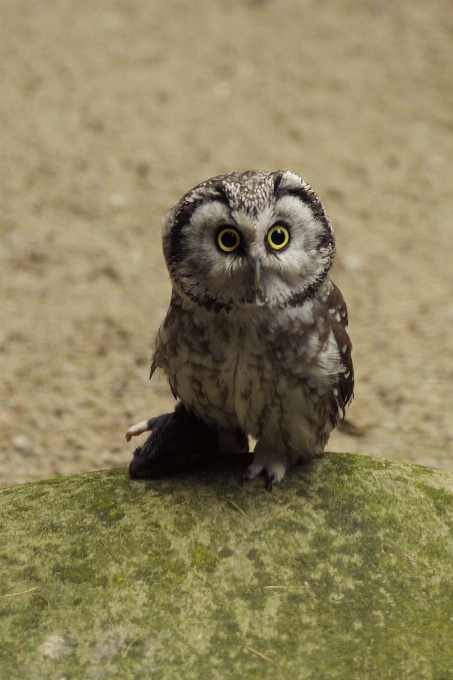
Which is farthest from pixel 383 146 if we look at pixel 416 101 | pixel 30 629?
pixel 30 629

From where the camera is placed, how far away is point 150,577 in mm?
2162

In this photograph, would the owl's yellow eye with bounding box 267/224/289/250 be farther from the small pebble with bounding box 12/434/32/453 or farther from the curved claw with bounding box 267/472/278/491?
the small pebble with bounding box 12/434/32/453

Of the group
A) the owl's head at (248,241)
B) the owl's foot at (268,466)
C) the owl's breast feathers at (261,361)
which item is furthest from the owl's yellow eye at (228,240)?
the owl's foot at (268,466)

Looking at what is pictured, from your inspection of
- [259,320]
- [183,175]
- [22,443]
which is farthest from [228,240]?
[183,175]

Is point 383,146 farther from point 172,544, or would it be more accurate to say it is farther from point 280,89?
point 172,544

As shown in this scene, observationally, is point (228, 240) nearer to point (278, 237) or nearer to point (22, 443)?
point (278, 237)

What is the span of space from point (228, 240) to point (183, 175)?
14.0ft

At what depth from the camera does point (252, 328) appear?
93.0 inches

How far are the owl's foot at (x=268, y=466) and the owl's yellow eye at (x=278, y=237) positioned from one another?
0.76m

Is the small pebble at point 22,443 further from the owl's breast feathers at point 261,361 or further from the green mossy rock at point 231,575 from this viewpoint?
the owl's breast feathers at point 261,361

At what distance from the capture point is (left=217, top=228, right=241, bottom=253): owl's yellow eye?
2184 millimetres

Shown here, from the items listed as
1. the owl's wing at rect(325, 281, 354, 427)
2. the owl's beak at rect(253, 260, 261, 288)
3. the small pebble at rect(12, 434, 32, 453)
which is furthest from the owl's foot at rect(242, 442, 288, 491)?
the small pebble at rect(12, 434, 32, 453)

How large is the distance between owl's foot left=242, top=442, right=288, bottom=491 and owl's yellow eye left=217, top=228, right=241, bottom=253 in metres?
0.77

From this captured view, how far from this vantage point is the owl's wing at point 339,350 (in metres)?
2.58
